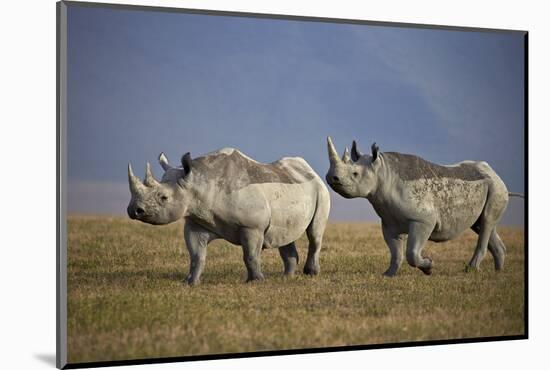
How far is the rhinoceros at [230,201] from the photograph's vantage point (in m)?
9.86

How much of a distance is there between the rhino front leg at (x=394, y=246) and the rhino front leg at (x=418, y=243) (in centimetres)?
22

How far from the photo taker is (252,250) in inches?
407

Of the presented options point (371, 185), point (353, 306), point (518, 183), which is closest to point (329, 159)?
point (371, 185)

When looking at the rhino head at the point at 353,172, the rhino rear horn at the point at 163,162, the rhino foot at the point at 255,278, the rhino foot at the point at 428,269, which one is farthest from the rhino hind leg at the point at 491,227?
the rhino rear horn at the point at 163,162

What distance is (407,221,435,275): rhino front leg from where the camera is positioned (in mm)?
10727

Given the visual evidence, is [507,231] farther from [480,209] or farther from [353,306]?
[353,306]

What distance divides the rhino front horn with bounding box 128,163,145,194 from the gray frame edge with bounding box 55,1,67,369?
0.90 m

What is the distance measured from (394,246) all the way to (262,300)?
6.22 feet

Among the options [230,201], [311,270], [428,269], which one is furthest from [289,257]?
[428,269]

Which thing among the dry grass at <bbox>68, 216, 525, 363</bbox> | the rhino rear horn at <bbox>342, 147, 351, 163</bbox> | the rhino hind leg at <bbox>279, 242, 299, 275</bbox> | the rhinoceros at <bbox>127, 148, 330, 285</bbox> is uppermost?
the rhino rear horn at <bbox>342, 147, 351, 163</bbox>

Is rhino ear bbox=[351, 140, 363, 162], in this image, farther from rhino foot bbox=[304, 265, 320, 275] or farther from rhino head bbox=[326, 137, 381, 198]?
rhino foot bbox=[304, 265, 320, 275]

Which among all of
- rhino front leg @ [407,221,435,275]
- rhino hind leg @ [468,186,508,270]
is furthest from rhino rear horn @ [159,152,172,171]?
rhino hind leg @ [468,186,508,270]

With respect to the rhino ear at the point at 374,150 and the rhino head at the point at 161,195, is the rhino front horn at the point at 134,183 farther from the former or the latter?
the rhino ear at the point at 374,150

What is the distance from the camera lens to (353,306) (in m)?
9.95
